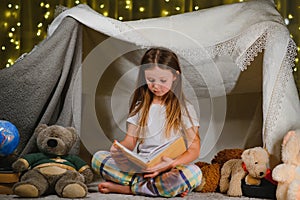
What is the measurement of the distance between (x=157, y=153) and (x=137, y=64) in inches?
21.9

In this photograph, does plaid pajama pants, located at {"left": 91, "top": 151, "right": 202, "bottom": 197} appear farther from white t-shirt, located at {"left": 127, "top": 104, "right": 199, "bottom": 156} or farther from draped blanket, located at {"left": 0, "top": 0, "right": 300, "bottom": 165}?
draped blanket, located at {"left": 0, "top": 0, "right": 300, "bottom": 165}

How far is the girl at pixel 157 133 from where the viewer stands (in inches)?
71.2

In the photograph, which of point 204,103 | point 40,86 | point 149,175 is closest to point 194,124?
point 149,175

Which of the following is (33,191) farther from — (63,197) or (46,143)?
(46,143)

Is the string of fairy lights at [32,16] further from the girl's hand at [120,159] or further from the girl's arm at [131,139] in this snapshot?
the girl's hand at [120,159]

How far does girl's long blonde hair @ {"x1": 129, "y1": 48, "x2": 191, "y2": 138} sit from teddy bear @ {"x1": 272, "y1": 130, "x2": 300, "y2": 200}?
1.16 ft

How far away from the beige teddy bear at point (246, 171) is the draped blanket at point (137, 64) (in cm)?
5

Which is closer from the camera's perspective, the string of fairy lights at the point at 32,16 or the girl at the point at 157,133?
the girl at the point at 157,133

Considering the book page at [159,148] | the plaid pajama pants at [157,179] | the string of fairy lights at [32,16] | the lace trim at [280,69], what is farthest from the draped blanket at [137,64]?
the string of fairy lights at [32,16]

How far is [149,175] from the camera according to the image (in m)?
1.81

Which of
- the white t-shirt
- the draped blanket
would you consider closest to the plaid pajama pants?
the white t-shirt

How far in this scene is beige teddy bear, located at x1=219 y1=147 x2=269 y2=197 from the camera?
185 cm

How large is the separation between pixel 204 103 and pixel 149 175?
24.7 inches

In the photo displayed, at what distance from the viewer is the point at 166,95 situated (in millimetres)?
1917
